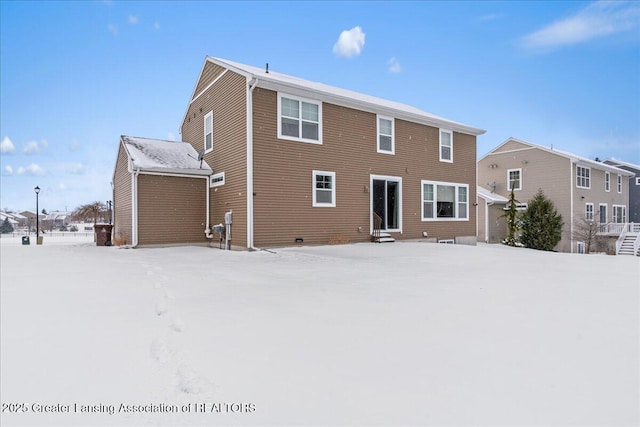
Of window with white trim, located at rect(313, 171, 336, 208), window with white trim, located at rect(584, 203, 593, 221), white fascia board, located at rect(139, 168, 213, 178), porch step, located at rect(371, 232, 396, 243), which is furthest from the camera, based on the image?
window with white trim, located at rect(584, 203, 593, 221)

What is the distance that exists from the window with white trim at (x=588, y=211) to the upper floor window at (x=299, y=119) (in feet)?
71.7

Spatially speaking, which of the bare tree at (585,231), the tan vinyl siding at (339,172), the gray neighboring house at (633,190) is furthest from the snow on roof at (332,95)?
the gray neighboring house at (633,190)

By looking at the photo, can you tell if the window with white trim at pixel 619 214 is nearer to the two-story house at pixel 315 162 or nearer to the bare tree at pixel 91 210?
the two-story house at pixel 315 162

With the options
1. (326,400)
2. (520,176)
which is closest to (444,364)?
(326,400)

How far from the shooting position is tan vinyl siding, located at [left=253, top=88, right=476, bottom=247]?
11.8 metres

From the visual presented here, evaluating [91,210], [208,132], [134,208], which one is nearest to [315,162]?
[208,132]

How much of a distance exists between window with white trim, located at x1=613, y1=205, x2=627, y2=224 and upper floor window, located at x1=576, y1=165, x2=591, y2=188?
18.7 feet

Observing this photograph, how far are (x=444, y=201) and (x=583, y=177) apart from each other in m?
15.1

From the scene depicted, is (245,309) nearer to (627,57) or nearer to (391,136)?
(391,136)

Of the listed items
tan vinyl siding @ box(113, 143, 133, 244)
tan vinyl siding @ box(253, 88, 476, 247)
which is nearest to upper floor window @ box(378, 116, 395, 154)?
tan vinyl siding @ box(253, 88, 476, 247)

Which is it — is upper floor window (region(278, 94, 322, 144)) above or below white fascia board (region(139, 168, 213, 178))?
above

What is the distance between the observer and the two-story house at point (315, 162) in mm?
11766

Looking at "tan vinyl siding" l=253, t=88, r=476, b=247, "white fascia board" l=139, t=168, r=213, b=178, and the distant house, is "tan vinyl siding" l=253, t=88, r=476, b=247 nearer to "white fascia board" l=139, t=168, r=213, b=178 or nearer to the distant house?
"white fascia board" l=139, t=168, r=213, b=178

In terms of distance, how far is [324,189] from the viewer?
43.0 feet
